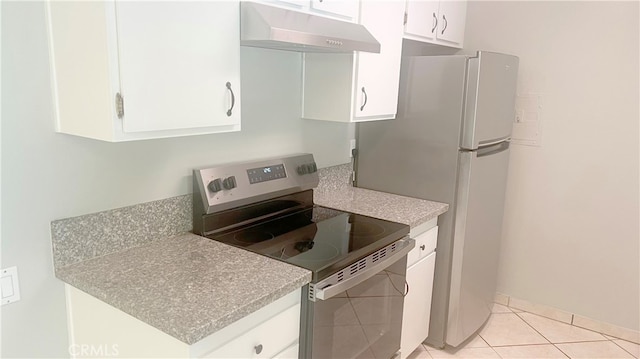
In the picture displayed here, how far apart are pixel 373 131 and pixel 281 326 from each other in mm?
1441

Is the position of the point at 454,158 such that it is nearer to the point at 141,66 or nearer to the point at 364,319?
the point at 364,319

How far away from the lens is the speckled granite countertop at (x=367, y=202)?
87.6 inches

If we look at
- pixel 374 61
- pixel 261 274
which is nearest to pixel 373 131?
pixel 374 61

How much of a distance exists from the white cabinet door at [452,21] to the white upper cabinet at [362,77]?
521mm

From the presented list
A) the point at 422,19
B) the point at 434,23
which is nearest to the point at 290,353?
the point at 422,19

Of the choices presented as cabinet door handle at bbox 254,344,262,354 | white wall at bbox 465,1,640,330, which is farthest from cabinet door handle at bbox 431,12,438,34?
cabinet door handle at bbox 254,344,262,354

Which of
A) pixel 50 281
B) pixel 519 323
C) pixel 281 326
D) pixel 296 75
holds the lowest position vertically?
pixel 519 323

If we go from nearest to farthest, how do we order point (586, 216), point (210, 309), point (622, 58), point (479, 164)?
point (210, 309), point (479, 164), point (622, 58), point (586, 216)

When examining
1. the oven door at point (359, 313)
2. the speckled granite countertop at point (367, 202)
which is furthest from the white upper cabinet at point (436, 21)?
the oven door at point (359, 313)

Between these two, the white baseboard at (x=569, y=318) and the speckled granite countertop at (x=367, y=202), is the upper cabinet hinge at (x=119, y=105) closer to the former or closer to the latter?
the speckled granite countertop at (x=367, y=202)

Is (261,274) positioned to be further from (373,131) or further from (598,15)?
→ (598,15)

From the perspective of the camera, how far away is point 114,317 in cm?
142

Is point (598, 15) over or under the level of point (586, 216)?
over

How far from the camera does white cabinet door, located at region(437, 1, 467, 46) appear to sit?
2.72 meters
